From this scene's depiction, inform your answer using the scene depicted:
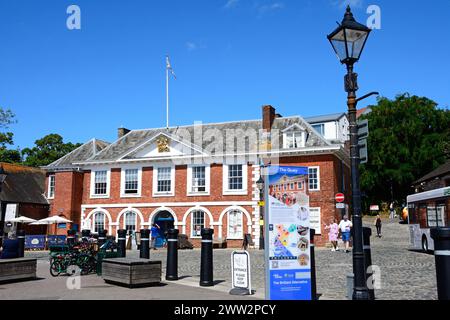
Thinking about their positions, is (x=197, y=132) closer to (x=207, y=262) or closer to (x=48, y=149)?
(x=207, y=262)

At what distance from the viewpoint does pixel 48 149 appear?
59.1 m

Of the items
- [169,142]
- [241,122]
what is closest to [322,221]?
[241,122]

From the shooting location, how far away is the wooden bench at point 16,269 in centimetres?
1092

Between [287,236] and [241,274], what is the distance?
175 cm

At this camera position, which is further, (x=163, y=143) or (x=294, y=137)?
(x=163, y=143)

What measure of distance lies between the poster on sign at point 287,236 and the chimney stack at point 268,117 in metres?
23.7

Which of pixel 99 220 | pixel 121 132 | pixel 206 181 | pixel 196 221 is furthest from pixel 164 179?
pixel 121 132

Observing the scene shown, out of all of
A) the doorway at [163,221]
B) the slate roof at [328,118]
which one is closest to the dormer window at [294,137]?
the doorway at [163,221]

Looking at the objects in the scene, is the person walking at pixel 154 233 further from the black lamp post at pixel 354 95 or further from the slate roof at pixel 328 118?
the black lamp post at pixel 354 95

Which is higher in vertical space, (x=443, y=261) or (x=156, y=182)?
(x=156, y=182)

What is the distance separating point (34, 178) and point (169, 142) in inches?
587

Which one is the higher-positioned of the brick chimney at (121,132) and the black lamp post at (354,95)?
the brick chimney at (121,132)

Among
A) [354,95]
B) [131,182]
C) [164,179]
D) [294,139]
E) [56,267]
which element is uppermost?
[294,139]
